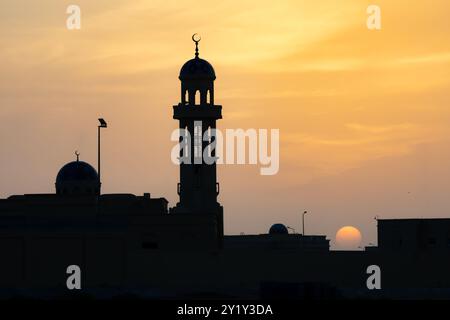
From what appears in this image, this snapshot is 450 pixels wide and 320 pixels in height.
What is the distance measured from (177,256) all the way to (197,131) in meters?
9.36

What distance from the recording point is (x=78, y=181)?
164500mm

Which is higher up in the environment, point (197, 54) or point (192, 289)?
point (197, 54)

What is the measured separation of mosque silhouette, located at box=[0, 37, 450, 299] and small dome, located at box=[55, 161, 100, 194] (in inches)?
77.4

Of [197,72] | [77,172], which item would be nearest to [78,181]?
[77,172]

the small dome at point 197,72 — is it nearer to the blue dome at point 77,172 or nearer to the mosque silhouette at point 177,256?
the mosque silhouette at point 177,256

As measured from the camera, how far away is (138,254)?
6156 inches

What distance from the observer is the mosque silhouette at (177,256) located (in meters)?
156

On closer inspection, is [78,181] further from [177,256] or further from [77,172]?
[177,256]

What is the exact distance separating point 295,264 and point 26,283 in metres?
17.3

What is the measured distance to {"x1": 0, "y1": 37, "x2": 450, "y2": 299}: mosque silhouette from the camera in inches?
6137
